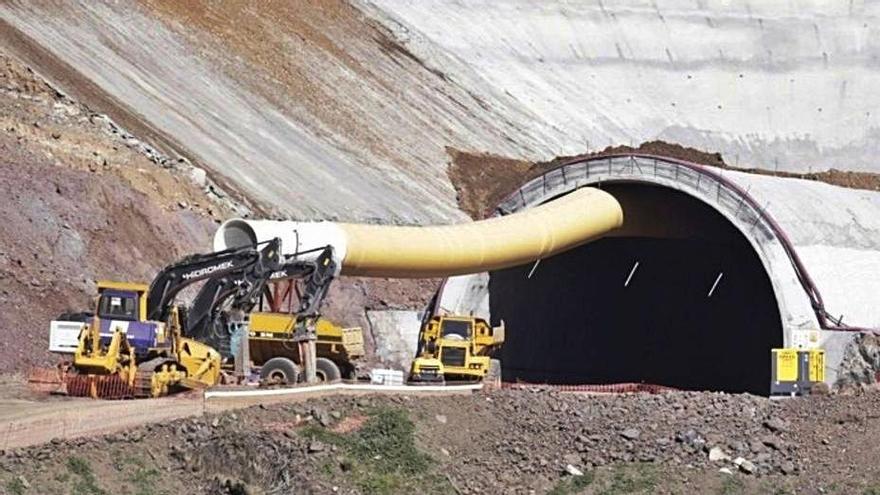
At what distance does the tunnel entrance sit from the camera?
45.1m

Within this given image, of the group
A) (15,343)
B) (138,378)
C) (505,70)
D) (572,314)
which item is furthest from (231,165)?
(505,70)

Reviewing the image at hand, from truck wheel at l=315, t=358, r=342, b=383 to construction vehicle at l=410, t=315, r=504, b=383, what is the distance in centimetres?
169

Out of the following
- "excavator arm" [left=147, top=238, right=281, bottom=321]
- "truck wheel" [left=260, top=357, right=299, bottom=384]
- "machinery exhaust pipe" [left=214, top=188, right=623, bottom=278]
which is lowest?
"truck wheel" [left=260, top=357, right=299, bottom=384]

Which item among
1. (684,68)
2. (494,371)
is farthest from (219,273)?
(684,68)

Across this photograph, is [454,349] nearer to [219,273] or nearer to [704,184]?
[219,273]

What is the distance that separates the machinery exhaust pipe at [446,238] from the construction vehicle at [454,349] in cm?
117

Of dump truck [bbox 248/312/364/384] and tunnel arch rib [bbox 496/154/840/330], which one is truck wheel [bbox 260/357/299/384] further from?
tunnel arch rib [bbox 496/154/840/330]

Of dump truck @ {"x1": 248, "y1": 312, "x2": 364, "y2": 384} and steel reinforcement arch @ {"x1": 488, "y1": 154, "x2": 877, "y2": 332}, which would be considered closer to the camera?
dump truck @ {"x1": 248, "y1": 312, "x2": 364, "y2": 384}

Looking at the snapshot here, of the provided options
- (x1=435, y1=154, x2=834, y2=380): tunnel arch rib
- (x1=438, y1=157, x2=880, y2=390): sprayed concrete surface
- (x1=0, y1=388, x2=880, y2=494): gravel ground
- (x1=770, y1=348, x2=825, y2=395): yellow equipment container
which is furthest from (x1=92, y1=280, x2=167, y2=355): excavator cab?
(x1=770, y1=348, x2=825, y2=395): yellow equipment container

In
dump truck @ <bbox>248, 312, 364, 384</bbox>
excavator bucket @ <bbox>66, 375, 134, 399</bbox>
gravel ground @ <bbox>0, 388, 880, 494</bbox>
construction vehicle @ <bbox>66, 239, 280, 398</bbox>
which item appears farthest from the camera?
dump truck @ <bbox>248, 312, 364, 384</bbox>

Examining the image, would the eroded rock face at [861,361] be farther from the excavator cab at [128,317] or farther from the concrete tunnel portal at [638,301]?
the excavator cab at [128,317]

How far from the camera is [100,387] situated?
1232 inches

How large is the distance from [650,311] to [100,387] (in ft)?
64.8

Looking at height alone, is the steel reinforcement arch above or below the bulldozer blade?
above
